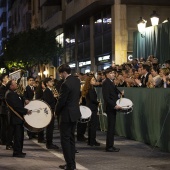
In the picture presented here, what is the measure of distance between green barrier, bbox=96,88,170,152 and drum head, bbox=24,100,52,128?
2.67m

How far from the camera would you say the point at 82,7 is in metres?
33.9

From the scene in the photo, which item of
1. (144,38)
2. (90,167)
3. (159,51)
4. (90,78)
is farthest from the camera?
(144,38)

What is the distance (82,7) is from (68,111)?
2403 cm

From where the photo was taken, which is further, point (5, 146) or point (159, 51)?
point (159, 51)

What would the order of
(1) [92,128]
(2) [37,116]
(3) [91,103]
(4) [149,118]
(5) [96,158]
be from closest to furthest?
(5) [96,158], (2) [37,116], (4) [149,118], (1) [92,128], (3) [91,103]

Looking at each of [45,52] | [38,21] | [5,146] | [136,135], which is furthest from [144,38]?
[38,21]

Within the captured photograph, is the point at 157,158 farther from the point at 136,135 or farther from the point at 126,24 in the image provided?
the point at 126,24

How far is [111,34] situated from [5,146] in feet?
55.6

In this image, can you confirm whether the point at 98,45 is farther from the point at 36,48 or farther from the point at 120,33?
the point at 36,48

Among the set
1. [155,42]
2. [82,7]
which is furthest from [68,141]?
[82,7]

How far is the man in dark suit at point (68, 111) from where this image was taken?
10398mm

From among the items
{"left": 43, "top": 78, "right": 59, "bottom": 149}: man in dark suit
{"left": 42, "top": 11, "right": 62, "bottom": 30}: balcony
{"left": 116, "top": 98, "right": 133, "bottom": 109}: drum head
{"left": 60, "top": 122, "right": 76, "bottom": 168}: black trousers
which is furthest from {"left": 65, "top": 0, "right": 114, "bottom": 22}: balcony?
{"left": 60, "top": 122, "right": 76, "bottom": 168}: black trousers

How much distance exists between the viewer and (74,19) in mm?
37531

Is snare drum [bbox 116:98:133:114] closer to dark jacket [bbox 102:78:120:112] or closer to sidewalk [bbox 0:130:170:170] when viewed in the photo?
dark jacket [bbox 102:78:120:112]
